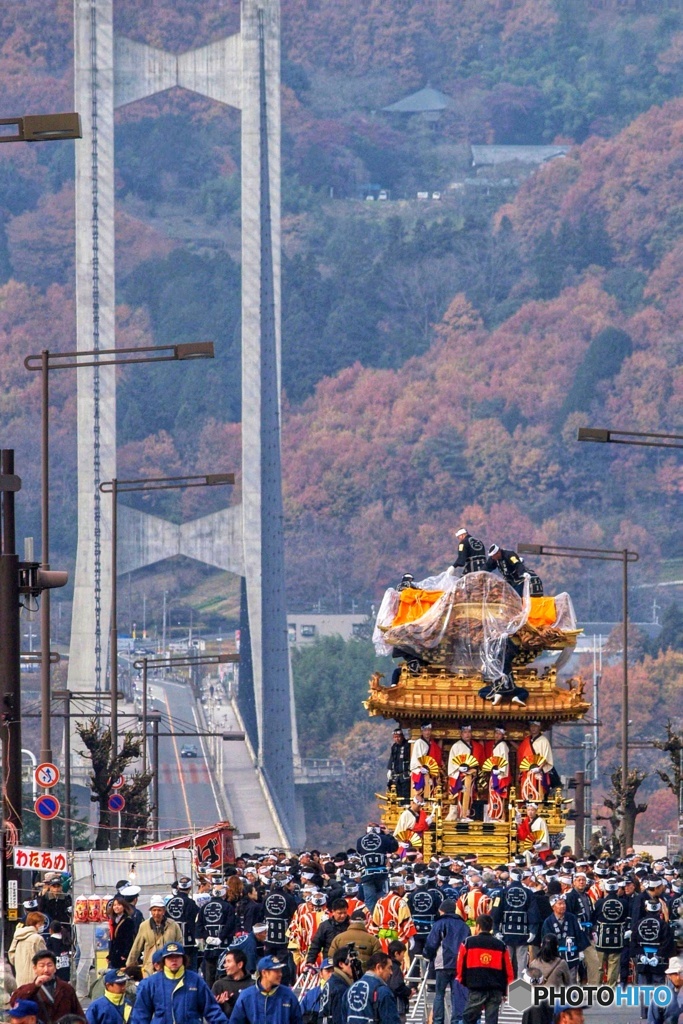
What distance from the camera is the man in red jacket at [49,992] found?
66.5ft

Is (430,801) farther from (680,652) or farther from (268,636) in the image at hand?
(680,652)

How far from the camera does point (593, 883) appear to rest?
1398 inches

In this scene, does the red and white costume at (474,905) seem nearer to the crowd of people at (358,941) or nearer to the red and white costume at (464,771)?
the crowd of people at (358,941)

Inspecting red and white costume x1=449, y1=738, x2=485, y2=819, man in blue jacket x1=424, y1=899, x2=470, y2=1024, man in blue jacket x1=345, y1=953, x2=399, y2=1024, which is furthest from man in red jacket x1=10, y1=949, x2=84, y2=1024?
red and white costume x1=449, y1=738, x2=485, y2=819

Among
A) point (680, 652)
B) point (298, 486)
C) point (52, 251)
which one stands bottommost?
point (680, 652)

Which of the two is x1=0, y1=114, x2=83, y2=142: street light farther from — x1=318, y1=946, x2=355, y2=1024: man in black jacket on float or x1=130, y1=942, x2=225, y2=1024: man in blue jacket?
x1=318, y1=946, x2=355, y2=1024: man in black jacket on float

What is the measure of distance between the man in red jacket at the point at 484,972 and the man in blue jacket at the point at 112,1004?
4.60 metres

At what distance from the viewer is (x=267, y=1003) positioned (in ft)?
70.3

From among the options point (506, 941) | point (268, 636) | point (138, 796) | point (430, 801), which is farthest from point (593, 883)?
point (268, 636)

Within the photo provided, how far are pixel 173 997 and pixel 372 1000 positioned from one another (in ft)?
5.79

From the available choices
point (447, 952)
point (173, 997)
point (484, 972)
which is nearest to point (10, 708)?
point (447, 952)

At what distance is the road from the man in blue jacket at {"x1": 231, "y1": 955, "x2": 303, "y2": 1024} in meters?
106

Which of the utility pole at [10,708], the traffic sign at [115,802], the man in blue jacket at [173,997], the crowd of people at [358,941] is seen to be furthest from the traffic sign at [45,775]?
the traffic sign at [115,802]

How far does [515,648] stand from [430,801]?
12.1ft
